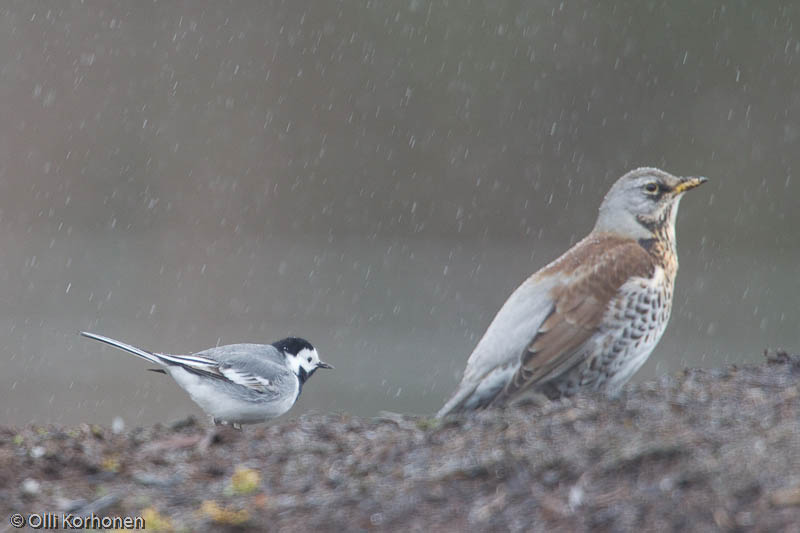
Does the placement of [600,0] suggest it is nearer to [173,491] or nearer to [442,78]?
[442,78]

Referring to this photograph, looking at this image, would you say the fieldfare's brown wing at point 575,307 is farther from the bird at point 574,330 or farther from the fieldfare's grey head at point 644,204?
the fieldfare's grey head at point 644,204

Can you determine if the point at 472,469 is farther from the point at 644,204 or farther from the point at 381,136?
the point at 381,136

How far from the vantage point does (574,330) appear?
16.1ft

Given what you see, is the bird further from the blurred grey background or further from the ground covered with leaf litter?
the blurred grey background

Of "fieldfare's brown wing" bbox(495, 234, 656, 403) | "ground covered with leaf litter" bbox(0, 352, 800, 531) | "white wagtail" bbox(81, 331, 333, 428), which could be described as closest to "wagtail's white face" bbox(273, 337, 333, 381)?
"white wagtail" bbox(81, 331, 333, 428)

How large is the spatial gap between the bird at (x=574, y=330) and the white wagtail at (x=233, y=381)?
1139mm

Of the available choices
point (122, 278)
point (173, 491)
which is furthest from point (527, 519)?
point (122, 278)

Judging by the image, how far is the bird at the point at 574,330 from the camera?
16.0ft

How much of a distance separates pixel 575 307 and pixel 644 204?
0.82 m

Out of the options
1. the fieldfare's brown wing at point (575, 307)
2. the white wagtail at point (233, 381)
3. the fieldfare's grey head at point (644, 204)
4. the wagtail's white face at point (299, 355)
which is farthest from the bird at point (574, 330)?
the wagtail's white face at point (299, 355)

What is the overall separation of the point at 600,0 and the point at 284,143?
4.88 m

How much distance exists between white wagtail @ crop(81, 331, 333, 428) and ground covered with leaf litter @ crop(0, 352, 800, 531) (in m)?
0.68

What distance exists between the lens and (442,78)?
15.6m

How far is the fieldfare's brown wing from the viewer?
4.86m
